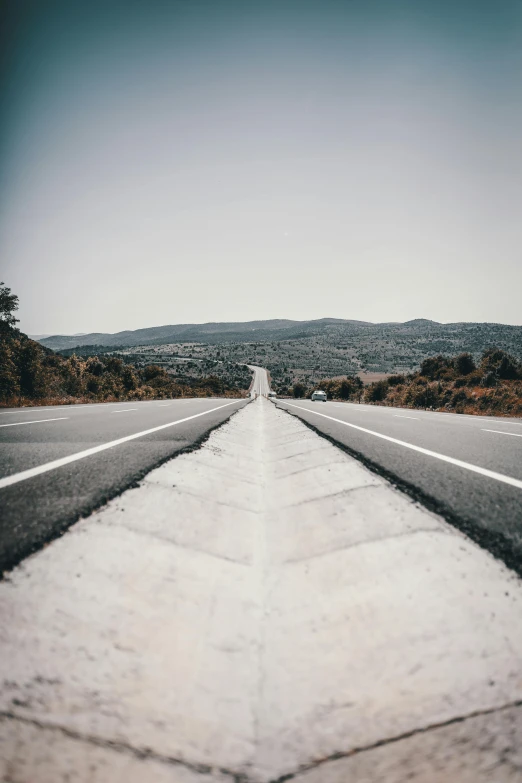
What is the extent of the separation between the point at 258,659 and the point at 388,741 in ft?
1.83

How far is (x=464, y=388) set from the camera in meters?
31.5

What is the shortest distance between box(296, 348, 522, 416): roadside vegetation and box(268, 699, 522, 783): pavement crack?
22.3 m

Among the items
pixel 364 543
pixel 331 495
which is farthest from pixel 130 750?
pixel 331 495

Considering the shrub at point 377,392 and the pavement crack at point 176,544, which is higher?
the pavement crack at point 176,544

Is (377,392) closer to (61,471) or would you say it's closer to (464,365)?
(464,365)

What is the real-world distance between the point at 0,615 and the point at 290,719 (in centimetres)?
116

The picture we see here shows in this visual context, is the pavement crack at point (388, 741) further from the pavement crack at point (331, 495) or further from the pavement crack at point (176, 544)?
the pavement crack at point (331, 495)

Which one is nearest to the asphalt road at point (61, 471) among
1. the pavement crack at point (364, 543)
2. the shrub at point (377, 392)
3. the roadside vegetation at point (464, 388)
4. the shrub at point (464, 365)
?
the pavement crack at point (364, 543)

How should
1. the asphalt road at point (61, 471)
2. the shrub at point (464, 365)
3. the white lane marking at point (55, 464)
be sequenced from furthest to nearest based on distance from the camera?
the shrub at point (464, 365) → the white lane marking at point (55, 464) → the asphalt road at point (61, 471)

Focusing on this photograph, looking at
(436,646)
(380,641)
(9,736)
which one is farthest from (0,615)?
(436,646)

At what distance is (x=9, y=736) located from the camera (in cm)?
114

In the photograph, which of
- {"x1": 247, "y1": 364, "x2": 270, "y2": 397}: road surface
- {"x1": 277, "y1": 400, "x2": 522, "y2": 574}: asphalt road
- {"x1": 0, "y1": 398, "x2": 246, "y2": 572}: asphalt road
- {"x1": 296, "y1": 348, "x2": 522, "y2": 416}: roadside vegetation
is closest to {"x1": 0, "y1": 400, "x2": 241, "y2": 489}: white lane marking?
{"x1": 0, "y1": 398, "x2": 246, "y2": 572}: asphalt road

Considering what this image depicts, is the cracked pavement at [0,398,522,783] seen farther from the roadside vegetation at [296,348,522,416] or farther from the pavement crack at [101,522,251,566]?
the roadside vegetation at [296,348,522,416]

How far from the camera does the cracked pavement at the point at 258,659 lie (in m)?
1.18
